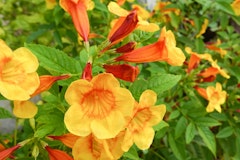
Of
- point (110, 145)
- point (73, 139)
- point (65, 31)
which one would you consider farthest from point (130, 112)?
point (65, 31)

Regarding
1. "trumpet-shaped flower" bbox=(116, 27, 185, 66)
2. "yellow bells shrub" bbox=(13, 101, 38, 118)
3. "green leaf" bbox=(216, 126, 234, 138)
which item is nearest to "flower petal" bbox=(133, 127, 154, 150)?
"trumpet-shaped flower" bbox=(116, 27, 185, 66)

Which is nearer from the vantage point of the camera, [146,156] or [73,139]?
[73,139]

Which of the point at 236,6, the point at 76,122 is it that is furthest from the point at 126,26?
the point at 236,6

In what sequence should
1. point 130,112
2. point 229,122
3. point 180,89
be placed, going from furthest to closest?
point 229,122 < point 180,89 < point 130,112

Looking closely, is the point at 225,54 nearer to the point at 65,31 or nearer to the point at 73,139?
the point at 65,31

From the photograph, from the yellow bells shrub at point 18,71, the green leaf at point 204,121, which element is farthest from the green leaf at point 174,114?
the yellow bells shrub at point 18,71

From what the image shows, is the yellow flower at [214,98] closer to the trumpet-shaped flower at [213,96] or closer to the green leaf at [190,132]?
the trumpet-shaped flower at [213,96]

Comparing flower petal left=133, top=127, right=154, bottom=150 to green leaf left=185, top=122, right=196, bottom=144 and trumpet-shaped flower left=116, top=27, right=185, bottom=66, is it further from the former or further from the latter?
green leaf left=185, top=122, right=196, bottom=144
